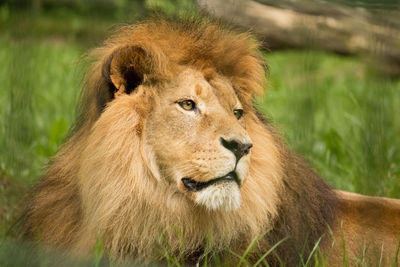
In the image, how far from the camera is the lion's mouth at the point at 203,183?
260 centimetres

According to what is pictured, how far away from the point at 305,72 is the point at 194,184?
27.1 inches

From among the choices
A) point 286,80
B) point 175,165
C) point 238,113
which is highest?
point 238,113

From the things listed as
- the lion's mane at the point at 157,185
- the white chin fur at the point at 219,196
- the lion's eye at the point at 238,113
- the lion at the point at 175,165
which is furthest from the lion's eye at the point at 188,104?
the white chin fur at the point at 219,196

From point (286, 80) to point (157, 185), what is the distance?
380cm

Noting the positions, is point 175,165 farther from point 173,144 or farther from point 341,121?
point 341,121

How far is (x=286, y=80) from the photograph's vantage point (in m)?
6.29

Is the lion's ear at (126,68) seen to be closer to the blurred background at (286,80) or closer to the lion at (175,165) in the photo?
the lion at (175,165)

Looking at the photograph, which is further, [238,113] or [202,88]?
[238,113]

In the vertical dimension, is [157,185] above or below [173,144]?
below

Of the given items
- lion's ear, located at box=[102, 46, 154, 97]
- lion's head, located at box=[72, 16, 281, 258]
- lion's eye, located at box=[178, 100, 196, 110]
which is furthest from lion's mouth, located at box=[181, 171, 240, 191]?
lion's ear, located at box=[102, 46, 154, 97]

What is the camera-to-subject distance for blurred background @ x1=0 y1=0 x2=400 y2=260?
245 centimetres

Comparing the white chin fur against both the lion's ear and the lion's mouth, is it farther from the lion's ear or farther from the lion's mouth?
the lion's ear

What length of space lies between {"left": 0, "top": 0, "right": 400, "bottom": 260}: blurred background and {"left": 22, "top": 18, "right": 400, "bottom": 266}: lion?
0.21m

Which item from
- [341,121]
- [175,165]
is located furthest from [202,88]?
[341,121]
